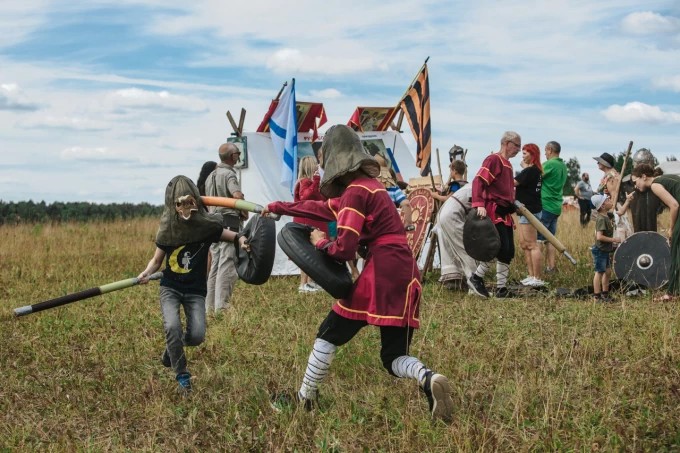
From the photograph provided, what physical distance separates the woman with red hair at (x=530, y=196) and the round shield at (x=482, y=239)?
1.70 m

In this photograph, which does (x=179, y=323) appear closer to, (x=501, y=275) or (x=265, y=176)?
(x=501, y=275)

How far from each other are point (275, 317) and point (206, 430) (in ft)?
12.0

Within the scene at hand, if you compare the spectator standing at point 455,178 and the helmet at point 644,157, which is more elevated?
the helmet at point 644,157

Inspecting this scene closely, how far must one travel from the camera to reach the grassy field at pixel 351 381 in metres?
5.08

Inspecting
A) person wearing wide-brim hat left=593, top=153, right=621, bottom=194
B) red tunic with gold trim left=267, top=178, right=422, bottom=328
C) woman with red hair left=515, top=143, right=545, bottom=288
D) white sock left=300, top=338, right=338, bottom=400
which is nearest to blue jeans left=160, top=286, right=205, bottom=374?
white sock left=300, top=338, right=338, bottom=400

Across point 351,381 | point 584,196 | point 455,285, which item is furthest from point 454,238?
point 584,196

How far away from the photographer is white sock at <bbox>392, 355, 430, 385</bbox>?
517 centimetres

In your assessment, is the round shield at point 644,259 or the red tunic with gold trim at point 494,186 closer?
the round shield at point 644,259

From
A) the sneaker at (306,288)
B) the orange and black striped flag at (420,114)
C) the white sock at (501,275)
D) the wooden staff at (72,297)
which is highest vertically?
the orange and black striped flag at (420,114)

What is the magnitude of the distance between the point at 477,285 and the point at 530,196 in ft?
5.36

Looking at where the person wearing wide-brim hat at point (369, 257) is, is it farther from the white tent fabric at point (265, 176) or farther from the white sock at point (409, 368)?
the white tent fabric at point (265, 176)

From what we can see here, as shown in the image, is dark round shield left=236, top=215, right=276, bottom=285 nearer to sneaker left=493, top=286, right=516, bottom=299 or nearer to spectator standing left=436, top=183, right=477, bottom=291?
sneaker left=493, top=286, right=516, bottom=299

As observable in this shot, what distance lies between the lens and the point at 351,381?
626 cm

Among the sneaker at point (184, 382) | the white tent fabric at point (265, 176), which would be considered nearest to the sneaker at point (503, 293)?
the white tent fabric at point (265, 176)
